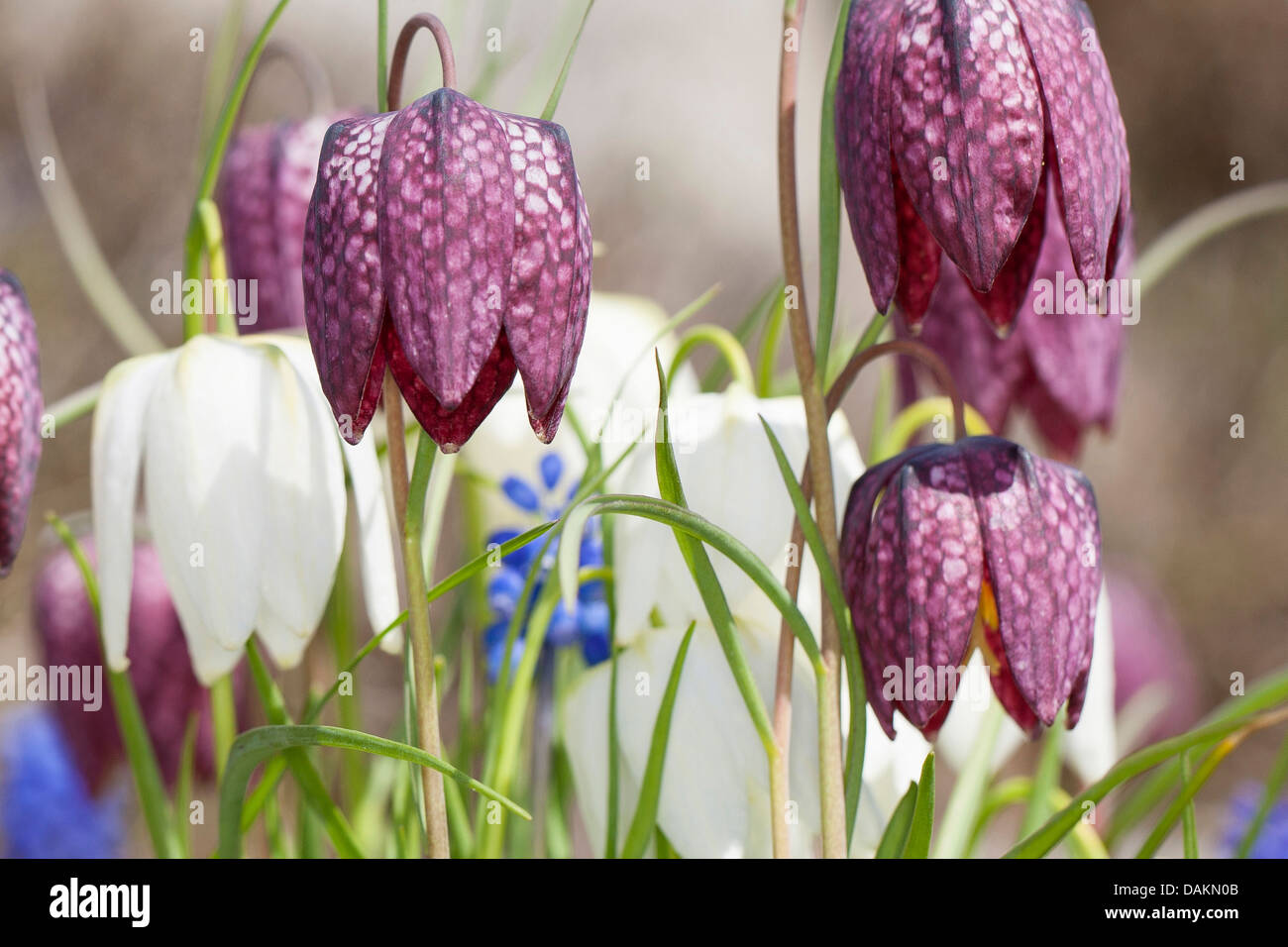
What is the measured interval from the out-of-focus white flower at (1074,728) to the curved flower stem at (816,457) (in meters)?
0.20

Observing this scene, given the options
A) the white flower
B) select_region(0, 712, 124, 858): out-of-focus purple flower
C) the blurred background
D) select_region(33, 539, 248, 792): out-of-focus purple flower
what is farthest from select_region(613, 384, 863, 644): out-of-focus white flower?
select_region(0, 712, 124, 858): out-of-focus purple flower

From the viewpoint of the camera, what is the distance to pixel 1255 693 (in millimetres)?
589

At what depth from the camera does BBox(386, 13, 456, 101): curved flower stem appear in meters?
0.47

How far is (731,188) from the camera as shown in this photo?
6.66 ft

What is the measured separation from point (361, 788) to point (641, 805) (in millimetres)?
314

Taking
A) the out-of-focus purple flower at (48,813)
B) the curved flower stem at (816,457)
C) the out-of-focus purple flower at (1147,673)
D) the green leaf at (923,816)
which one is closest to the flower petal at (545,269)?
the curved flower stem at (816,457)

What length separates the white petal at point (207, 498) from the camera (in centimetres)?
54

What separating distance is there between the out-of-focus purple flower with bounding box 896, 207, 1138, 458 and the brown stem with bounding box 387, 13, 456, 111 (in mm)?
365

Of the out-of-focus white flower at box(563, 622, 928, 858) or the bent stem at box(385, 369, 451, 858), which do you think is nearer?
the bent stem at box(385, 369, 451, 858)

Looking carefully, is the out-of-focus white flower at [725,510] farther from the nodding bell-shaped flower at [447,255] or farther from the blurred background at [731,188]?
the blurred background at [731,188]

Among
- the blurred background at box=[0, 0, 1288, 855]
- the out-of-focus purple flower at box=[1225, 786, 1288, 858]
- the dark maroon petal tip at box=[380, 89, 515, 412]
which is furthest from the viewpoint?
the blurred background at box=[0, 0, 1288, 855]

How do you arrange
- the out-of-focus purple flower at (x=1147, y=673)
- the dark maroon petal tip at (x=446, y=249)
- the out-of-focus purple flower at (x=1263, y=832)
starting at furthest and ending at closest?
the out-of-focus purple flower at (x=1147, y=673) < the out-of-focus purple flower at (x=1263, y=832) < the dark maroon petal tip at (x=446, y=249)

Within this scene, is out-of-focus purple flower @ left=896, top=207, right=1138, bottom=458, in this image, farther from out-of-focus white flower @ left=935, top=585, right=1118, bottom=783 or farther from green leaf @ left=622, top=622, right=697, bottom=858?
green leaf @ left=622, top=622, right=697, bottom=858
